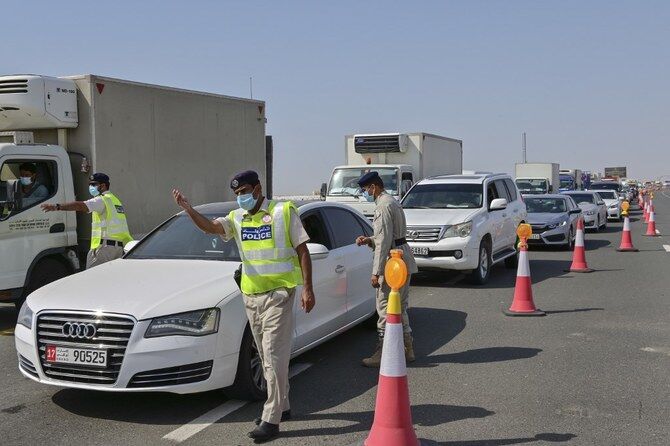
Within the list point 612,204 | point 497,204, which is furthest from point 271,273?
point 612,204

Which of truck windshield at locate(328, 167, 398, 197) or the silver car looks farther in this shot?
the silver car

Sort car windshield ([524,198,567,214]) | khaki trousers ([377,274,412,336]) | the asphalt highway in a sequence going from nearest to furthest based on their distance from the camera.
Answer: the asphalt highway → khaki trousers ([377,274,412,336]) → car windshield ([524,198,567,214])

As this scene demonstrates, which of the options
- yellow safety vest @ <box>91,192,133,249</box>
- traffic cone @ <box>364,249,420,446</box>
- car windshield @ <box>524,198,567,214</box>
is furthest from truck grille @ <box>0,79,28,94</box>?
car windshield @ <box>524,198,567,214</box>

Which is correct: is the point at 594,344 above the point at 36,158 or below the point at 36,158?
below

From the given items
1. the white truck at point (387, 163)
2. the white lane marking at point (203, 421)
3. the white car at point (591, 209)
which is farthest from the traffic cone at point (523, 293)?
the white car at point (591, 209)

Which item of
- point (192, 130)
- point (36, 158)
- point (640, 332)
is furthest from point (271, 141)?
point (640, 332)

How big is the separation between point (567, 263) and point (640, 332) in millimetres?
7267

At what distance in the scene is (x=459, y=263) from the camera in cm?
1159

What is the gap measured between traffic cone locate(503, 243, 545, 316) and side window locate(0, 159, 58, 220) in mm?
5832

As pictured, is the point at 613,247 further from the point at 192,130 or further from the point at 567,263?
the point at 192,130

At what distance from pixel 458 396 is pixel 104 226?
4884mm

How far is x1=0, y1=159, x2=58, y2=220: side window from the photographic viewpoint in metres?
8.24

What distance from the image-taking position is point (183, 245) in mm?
6617

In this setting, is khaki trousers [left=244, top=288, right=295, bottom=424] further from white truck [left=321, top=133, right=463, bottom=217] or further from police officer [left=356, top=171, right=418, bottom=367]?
white truck [left=321, top=133, right=463, bottom=217]
